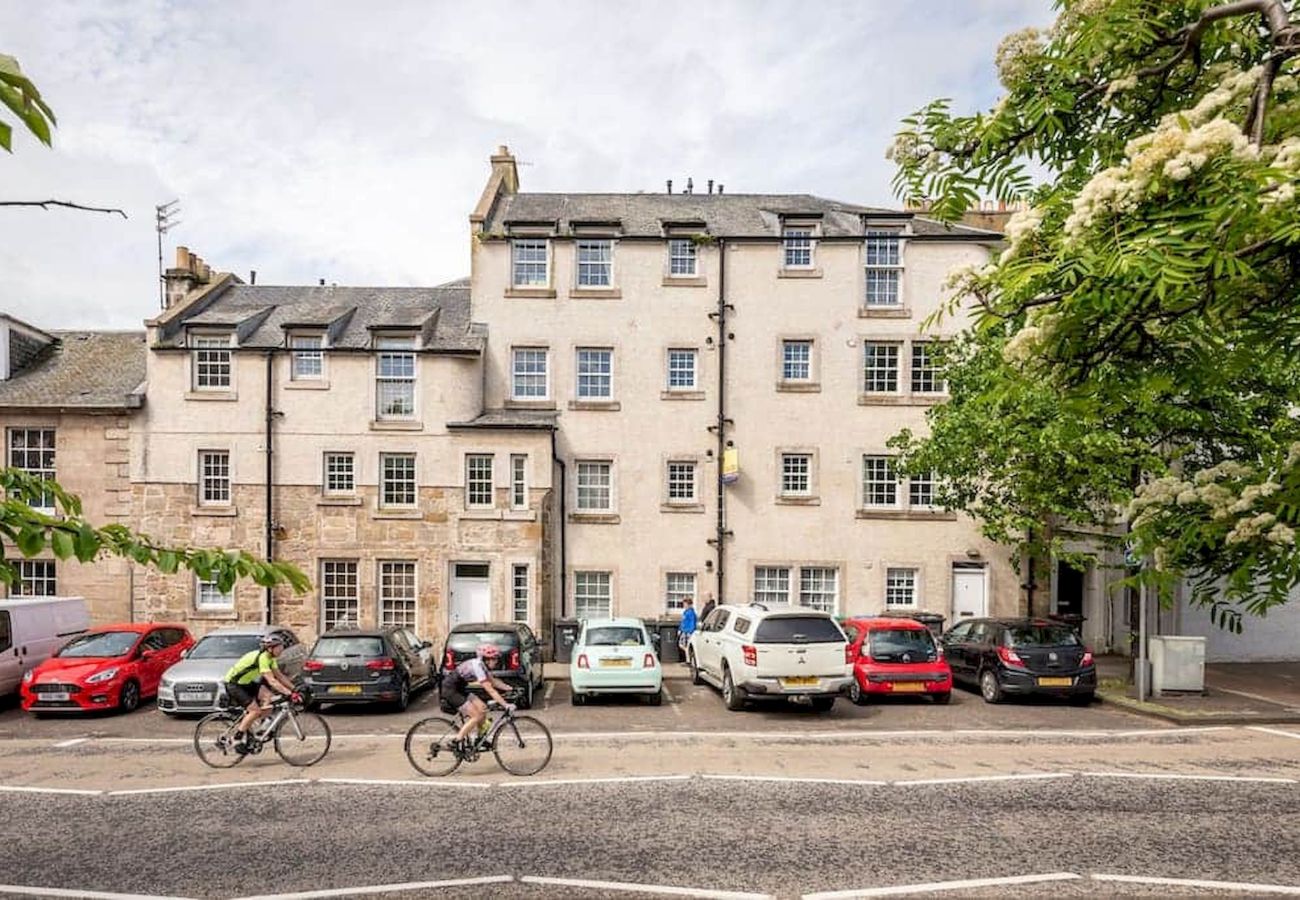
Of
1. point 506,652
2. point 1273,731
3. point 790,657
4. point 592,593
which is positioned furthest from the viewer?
point 592,593

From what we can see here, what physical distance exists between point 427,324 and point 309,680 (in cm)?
1238

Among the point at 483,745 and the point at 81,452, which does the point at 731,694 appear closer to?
the point at 483,745

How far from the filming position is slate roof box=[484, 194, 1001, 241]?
85.0 ft

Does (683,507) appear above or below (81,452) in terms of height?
below

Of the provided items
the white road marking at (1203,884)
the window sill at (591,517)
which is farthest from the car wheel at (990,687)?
the window sill at (591,517)

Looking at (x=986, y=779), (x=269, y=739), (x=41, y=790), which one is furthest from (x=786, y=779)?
(x=41, y=790)

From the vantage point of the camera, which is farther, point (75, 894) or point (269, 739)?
point (269, 739)

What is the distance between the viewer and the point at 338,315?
26078mm

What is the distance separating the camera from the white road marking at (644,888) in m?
7.49

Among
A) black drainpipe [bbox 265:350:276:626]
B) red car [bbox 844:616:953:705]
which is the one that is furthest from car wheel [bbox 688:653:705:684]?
black drainpipe [bbox 265:350:276:626]

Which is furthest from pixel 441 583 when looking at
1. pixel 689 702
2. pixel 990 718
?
pixel 990 718

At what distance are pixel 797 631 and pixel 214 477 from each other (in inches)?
689

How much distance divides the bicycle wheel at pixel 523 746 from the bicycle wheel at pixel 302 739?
8.64 ft

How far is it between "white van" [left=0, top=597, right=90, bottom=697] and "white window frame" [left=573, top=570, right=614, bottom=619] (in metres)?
12.2
